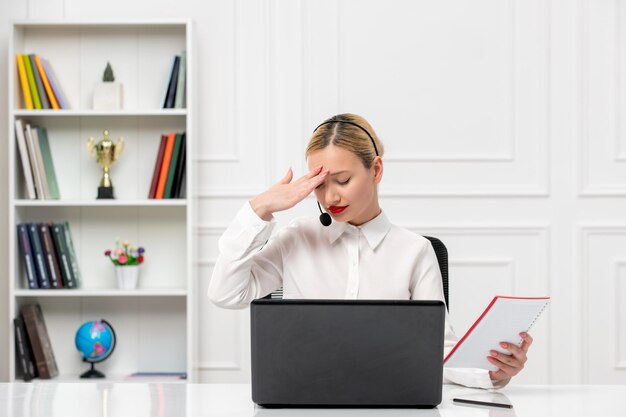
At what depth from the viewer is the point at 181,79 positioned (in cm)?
322

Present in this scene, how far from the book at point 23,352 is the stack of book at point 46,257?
0.54ft

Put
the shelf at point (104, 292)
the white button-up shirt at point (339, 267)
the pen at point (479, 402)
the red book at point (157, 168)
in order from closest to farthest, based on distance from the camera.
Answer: the pen at point (479, 402), the white button-up shirt at point (339, 267), the shelf at point (104, 292), the red book at point (157, 168)

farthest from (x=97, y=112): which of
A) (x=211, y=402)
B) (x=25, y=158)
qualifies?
(x=211, y=402)

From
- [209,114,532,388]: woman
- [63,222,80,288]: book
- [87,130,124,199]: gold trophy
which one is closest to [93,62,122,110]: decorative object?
[87,130,124,199]: gold trophy

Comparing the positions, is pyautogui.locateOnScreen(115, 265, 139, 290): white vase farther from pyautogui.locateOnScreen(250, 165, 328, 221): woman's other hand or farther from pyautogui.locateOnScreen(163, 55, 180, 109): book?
pyautogui.locateOnScreen(250, 165, 328, 221): woman's other hand

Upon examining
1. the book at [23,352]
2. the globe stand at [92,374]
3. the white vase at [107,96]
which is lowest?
the globe stand at [92,374]

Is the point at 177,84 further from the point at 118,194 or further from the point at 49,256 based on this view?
the point at 49,256

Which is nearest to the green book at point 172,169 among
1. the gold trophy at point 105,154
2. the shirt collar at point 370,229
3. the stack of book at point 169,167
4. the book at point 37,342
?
the stack of book at point 169,167

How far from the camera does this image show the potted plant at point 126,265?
3.20 metres

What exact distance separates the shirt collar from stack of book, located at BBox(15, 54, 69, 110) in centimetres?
183

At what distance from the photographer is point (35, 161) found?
126 inches

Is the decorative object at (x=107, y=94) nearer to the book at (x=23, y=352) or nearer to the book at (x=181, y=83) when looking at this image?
the book at (x=181, y=83)

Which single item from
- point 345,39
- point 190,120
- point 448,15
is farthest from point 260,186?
point 448,15

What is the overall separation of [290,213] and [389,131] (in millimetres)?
542
